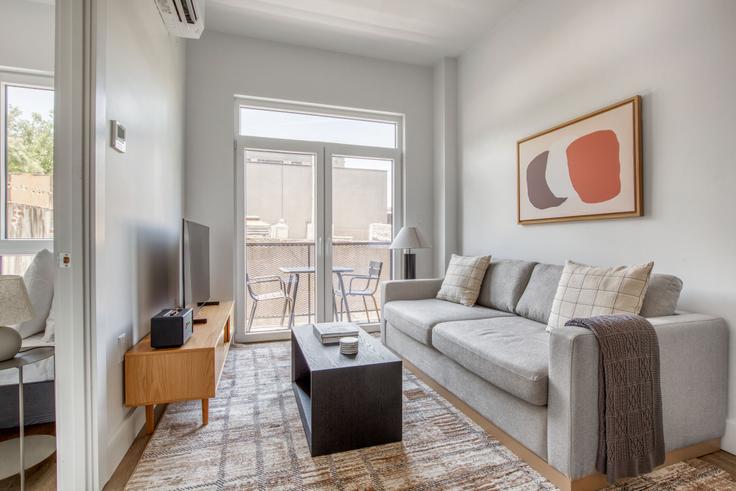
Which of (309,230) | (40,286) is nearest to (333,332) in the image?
(40,286)

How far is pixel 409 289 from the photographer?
11.1 ft

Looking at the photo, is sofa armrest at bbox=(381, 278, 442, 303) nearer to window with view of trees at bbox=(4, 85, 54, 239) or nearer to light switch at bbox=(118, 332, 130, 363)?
light switch at bbox=(118, 332, 130, 363)

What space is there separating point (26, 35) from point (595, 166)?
424 cm

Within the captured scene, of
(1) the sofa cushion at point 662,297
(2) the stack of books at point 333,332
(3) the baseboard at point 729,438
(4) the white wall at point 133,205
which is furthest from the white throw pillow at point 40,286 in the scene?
(3) the baseboard at point 729,438

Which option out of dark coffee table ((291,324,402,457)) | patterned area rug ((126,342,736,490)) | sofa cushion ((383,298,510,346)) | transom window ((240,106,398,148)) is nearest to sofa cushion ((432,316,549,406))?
sofa cushion ((383,298,510,346))

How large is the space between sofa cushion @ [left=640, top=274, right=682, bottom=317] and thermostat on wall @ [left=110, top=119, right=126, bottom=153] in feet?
8.66

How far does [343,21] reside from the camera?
11.1 ft

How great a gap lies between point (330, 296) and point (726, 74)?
10.9ft

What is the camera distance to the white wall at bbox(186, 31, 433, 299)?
3551 millimetres

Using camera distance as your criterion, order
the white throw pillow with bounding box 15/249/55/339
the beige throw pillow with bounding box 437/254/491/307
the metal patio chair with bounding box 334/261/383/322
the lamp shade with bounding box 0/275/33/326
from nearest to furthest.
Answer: the lamp shade with bounding box 0/275/33/326
the white throw pillow with bounding box 15/249/55/339
the beige throw pillow with bounding box 437/254/491/307
the metal patio chair with bounding box 334/261/383/322

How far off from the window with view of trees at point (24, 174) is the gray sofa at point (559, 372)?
3056 millimetres

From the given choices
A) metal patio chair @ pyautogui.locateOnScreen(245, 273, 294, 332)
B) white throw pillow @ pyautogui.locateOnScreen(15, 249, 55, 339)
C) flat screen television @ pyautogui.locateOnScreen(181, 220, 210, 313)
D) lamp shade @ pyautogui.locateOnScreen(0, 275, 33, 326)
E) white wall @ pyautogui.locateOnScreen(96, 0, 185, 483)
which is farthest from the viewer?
metal patio chair @ pyautogui.locateOnScreen(245, 273, 294, 332)

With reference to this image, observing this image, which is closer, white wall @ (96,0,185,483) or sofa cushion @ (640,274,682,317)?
white wall @ (96,0,185,483)

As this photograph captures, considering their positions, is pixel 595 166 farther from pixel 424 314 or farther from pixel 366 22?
pixel 366 22
